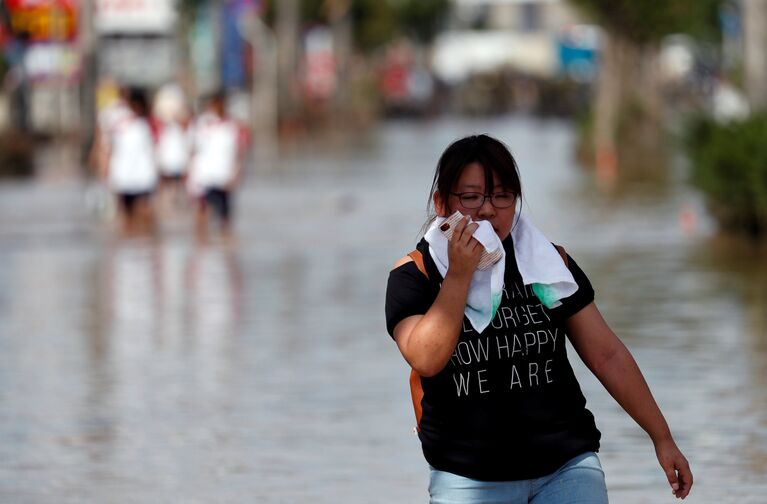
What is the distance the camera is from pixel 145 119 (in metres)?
22.2

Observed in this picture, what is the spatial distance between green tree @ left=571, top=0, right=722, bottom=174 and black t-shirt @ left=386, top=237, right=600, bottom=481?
2862cm

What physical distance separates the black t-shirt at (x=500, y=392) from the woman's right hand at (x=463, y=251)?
0.18m

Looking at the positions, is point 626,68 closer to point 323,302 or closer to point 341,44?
point 323,302

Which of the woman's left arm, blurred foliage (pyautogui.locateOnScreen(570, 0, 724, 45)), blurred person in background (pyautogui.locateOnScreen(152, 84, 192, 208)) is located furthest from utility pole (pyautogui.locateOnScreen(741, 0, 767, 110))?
blurred foliage (pyautogui.locateOnScreen(570, 0, 724, 45))

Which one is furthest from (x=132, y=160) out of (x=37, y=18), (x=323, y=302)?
(x=37, y=18)

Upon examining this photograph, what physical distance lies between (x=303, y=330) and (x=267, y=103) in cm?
4919

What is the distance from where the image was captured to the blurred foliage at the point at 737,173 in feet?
60.2

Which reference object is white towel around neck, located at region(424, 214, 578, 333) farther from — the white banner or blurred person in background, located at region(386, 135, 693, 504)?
the white banner

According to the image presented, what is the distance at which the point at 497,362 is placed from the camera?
474 centimetres

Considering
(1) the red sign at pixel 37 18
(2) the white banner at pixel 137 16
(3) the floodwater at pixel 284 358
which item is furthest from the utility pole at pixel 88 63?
(2) the white banner at pixel 137 16

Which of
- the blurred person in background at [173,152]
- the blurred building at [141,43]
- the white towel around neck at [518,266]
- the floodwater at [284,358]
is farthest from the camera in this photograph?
the blurred building at [141,43]

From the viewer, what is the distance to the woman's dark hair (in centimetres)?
473

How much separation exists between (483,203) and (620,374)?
53cm

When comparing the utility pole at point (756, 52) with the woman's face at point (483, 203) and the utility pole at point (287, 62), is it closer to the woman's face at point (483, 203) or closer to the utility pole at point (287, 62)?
the woman's face at point (483, 203)
